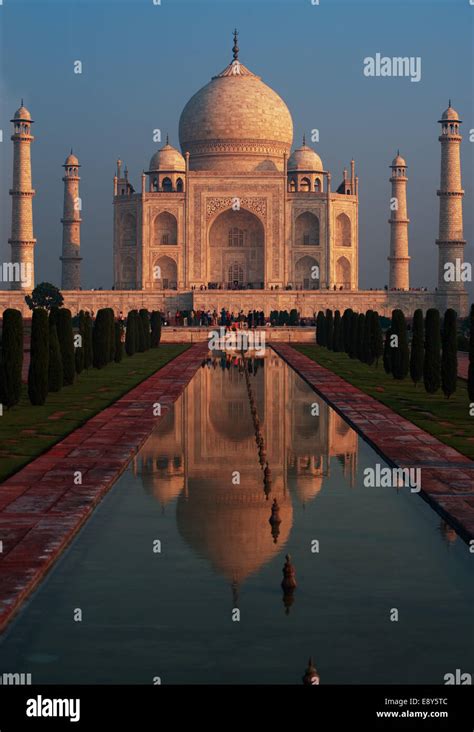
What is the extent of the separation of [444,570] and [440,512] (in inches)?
53.0

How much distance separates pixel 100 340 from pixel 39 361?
6.57m

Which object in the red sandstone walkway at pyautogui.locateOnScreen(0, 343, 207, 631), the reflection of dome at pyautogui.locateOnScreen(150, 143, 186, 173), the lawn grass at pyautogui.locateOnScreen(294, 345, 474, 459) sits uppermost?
the reflection of dome at pyautogui.locateOnScreen(150, 143, 186, 173)

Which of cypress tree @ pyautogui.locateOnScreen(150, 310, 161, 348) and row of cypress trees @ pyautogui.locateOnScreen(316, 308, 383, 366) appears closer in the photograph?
row of cypress trees @ pyautogui.locateOnScreen(316, 308, 383, 366)

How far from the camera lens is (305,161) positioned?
49.9 meters

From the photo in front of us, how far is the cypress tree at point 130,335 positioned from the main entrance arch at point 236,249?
857 inches

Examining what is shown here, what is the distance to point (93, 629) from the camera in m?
4.60

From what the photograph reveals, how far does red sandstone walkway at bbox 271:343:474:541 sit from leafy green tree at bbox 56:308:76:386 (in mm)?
3585

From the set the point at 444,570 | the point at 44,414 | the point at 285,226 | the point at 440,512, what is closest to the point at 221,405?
the point at 44,414

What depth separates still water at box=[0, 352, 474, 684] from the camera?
13.9ft

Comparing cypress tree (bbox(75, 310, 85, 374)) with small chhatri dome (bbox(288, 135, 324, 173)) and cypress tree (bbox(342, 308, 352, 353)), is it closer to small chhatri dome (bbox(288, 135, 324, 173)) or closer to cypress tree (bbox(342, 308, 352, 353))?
cypress tree (bbox(342, 308, 352, 353))

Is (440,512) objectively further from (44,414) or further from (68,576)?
(44,414)

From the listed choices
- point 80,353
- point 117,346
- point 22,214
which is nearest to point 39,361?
point 80,353

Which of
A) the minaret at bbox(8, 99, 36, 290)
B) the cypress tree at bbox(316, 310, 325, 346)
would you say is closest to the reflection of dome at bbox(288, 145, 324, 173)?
the minaret at bbox(8, 99, 36, 290)

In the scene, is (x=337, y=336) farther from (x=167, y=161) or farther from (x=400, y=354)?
(x=167, y=161)
